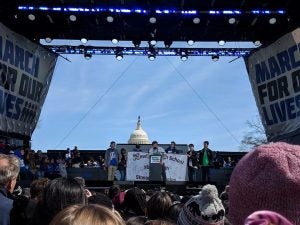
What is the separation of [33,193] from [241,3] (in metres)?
10.7

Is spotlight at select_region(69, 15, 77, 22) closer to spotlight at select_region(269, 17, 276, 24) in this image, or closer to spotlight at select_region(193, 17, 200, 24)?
spotlight at select_region(193, 17, 200, 24)

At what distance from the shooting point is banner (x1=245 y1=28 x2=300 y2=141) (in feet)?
45.1

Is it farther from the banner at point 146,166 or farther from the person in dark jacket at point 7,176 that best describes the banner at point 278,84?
the person in dark jacket at point 7,176

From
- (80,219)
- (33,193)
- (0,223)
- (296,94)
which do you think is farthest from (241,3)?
(80,219)

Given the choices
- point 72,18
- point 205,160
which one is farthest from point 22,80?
point 205,160

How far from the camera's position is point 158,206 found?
436 cm

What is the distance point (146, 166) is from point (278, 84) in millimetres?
5153

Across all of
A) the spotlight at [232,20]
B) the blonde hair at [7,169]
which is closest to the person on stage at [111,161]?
the spotlight at [232,20]

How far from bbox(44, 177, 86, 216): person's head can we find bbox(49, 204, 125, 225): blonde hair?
133cm

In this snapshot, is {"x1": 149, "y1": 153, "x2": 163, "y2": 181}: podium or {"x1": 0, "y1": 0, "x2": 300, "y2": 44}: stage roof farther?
{"x1": 149, "y1": 153, "x2": 163, "y2": 181}: podium

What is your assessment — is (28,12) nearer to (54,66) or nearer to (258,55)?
Result: (54,66)

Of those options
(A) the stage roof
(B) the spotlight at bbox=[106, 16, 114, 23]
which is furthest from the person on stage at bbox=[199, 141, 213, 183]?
(B) the spotlight at bbox=[106, 16, 114, 23]

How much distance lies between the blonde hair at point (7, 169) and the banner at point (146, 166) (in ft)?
38.3

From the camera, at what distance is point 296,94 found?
13.8m
